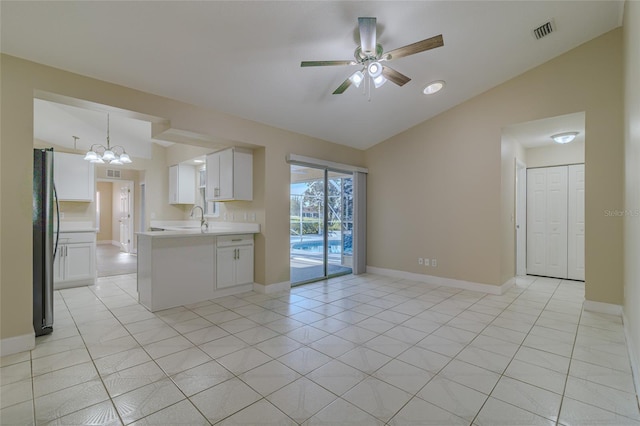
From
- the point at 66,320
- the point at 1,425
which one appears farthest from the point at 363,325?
the point at 66,320

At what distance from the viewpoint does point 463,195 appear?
4633 millimetres

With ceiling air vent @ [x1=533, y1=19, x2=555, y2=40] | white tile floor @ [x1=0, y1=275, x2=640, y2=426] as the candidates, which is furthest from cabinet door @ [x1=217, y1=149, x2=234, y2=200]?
ceiling air vent @ [x1=533, y1=19, x2=555, y2=40]

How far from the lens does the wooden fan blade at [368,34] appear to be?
2.31 meters

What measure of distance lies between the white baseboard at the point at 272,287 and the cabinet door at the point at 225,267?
0.38 m

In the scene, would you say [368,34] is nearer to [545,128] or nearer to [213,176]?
[213,176]

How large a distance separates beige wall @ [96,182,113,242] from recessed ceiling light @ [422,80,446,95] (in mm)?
11858

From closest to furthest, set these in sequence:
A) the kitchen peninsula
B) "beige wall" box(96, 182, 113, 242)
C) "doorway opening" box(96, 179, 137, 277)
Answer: the kitchen peninsula
"doorway opening" box(96, 179, 137, 277)
"beige wall" box(96, 182, 113, 242)

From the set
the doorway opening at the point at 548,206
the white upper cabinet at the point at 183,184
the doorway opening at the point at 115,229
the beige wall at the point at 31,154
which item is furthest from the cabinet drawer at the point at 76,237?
the doorway opening at the point at 548,206

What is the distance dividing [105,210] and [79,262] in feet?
24.5

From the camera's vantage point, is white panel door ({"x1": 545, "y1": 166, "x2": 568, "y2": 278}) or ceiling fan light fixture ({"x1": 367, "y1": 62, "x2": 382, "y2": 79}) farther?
white panel door ({"x1": 545, "y1": 166, "x2": 568, "y2": 278})

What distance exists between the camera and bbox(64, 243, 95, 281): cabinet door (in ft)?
15.5

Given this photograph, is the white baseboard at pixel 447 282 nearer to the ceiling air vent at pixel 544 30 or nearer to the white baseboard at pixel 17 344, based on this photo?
the ceiling air vent at pixel 544 30

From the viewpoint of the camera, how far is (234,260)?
4340 mm

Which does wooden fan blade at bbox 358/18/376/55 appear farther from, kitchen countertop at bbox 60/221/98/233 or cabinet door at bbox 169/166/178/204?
cabinet door at bbox 169/166/178/204
